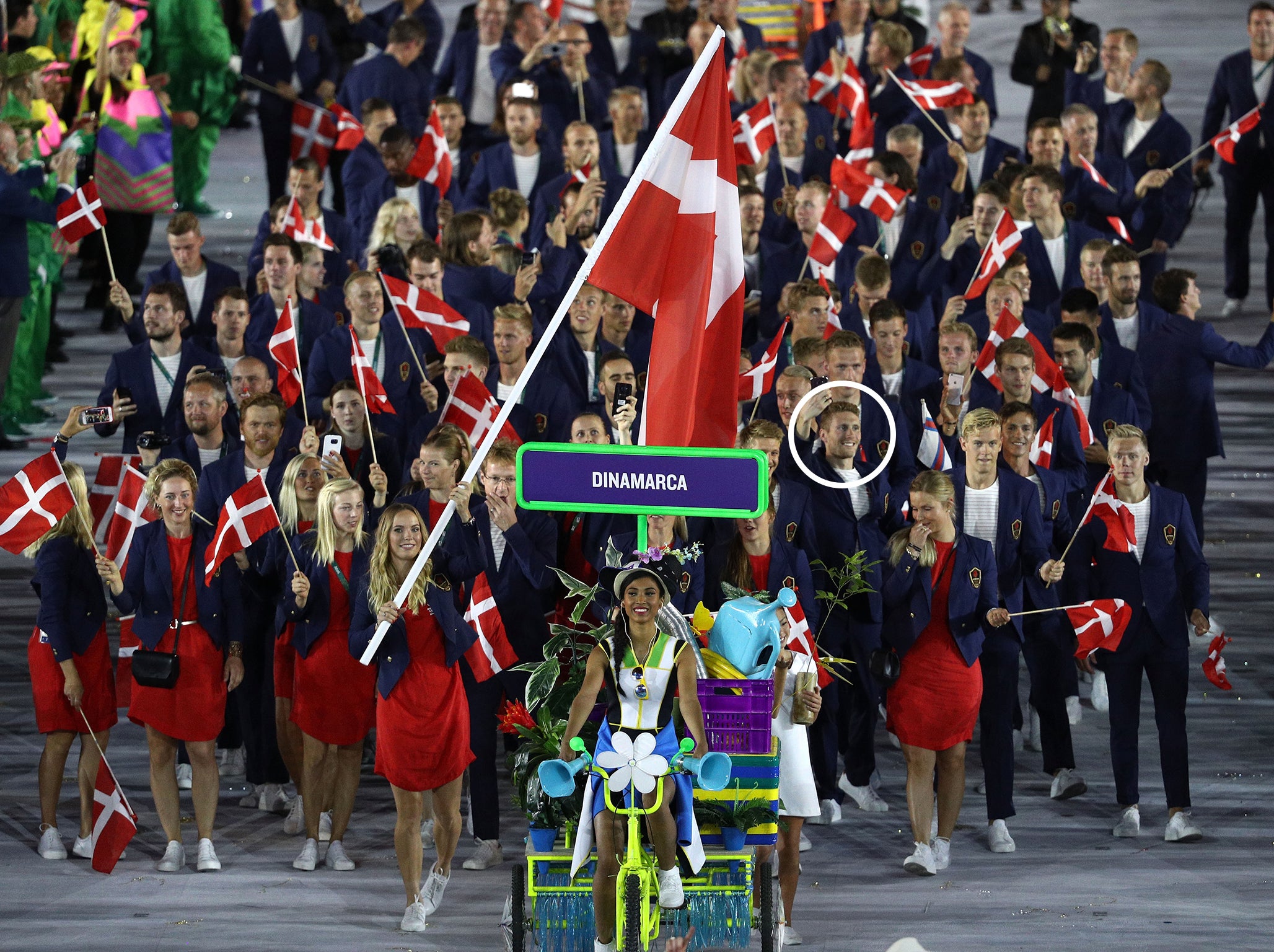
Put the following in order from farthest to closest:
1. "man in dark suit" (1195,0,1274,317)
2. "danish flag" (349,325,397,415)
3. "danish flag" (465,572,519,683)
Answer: "man in dark suit" (1195,0,1274,317), "danish flag" (349,325,397,415), "danish flag" (465,572,519,683)

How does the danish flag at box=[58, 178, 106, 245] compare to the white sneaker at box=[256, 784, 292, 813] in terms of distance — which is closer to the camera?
the white sneaker at box=[256, 784, 292, 813]

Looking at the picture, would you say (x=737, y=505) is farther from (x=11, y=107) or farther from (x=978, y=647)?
(x=11, y=107)

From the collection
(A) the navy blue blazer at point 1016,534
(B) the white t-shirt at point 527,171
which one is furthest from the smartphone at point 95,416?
(B) the white t-shirt at point 527,171

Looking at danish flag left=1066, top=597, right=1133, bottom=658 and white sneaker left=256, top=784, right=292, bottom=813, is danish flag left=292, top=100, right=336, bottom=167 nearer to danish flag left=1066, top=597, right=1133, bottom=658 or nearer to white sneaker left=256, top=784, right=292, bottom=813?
white sneaker left=256, top=784, right=292, bottom=813

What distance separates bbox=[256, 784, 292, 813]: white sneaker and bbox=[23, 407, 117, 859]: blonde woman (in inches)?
37.9

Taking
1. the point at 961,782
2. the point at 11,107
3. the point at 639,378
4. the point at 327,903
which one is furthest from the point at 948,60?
the point at 327,903

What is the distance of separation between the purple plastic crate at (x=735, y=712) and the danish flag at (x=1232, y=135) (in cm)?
911

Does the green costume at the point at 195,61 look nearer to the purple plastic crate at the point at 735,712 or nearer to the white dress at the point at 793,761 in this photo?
the white dress at the point at 793,761

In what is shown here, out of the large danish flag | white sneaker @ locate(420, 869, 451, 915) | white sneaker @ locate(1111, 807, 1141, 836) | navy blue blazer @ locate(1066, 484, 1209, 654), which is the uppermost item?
the large danish flag

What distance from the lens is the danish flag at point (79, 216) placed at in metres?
12.7

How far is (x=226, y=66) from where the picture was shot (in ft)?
60.8

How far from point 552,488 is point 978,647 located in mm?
3356

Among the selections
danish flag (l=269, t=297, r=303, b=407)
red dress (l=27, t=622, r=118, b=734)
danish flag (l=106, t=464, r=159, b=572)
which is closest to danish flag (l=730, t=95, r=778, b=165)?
danish flag (l=269, t=297, r=303, b=407)

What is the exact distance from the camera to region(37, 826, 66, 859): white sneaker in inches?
424
